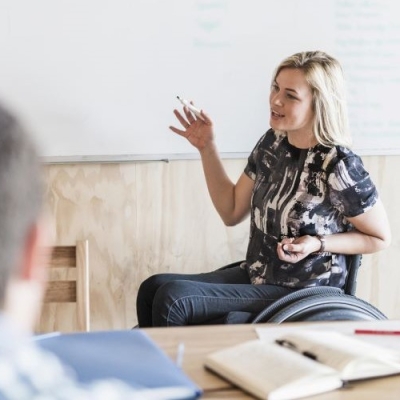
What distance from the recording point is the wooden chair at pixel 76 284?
5.58 feet

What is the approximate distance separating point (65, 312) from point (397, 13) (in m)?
1.49

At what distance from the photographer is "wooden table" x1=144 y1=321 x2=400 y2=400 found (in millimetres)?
1109

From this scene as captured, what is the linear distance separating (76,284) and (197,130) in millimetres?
793

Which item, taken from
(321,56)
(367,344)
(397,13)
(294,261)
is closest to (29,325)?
(367,344)

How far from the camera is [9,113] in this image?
59cm

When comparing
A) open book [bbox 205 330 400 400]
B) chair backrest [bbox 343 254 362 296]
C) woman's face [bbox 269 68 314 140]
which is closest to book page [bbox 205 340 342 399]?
open book [bbox 205 330 400 400]

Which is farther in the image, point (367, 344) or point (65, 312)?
point (65, 312)

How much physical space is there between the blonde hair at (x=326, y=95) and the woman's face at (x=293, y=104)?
17mm

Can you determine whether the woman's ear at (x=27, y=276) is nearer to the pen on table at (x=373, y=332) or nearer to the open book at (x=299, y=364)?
the open book at (x=299, y=364)

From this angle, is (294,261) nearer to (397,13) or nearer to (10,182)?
(397,13)

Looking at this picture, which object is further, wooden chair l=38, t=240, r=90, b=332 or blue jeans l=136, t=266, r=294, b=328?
blue jeans l=136, t=266, r=294, b=328

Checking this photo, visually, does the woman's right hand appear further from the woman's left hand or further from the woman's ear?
the woman's ear

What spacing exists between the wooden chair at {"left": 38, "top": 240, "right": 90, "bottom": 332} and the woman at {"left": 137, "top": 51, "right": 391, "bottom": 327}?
0.35 m

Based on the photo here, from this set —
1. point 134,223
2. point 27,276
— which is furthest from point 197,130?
point 27,276
